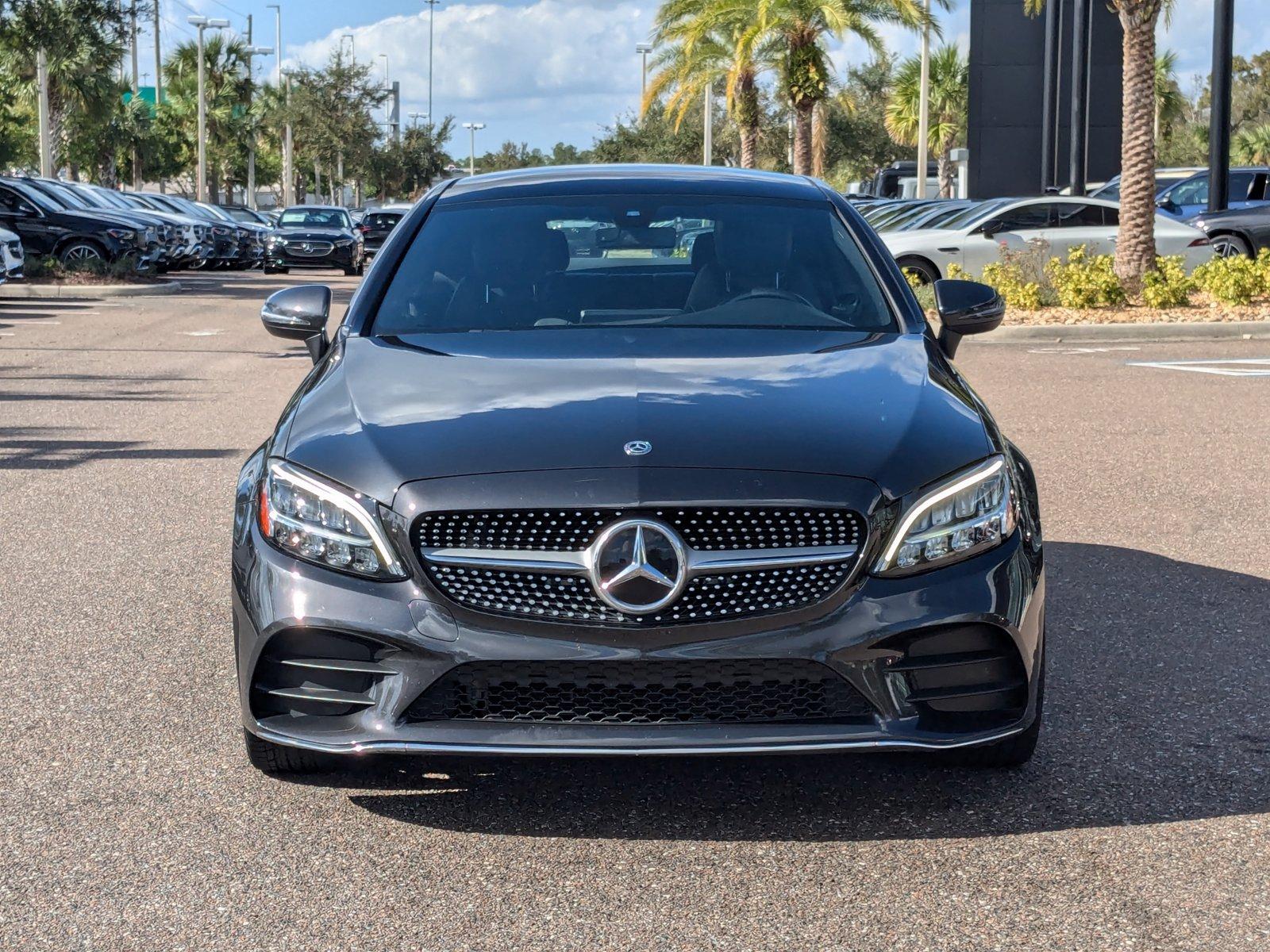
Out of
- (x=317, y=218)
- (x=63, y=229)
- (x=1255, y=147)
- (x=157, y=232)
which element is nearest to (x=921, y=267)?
(x=157, y=232)

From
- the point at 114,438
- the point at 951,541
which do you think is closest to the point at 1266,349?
the point at 114,438

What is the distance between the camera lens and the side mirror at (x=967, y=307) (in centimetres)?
510

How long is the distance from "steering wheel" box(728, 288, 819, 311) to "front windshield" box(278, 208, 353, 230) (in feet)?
106

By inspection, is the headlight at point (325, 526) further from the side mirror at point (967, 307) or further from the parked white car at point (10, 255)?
the parked white car at point (10, 255)

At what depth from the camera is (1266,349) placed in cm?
1662

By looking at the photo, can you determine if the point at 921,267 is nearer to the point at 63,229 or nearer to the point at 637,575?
the point at 63,229

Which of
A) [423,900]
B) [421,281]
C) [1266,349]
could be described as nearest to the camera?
[423,900]

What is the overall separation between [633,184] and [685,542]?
87.5 inches

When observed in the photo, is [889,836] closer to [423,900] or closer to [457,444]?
[423,900]

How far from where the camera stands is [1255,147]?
65.7 metres

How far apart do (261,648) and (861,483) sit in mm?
1364

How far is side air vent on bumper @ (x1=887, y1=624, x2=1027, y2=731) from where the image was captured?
3.56 meters

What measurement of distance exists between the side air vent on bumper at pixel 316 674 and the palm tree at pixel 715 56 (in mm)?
31928

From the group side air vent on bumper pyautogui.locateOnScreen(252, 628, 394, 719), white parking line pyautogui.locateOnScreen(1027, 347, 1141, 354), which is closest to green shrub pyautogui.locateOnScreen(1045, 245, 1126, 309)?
white parking line pyautogui.locateOnScreen(1027, 347, 1141, 354)
